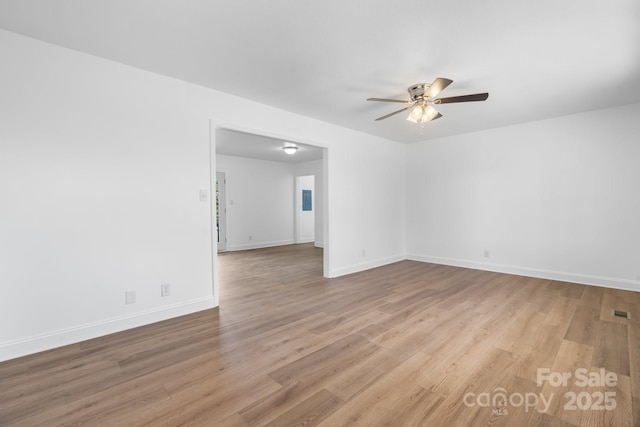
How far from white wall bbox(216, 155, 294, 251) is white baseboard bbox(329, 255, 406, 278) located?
397 centimetres

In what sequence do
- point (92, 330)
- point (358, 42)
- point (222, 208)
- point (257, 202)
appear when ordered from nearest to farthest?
Answer: 1. point (358, 42)
2. point (92, 330)
3. point (222, 208)
4. point (257, 202)

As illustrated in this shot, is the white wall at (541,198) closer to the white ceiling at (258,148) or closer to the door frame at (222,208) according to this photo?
the white ceiling at (258,148)

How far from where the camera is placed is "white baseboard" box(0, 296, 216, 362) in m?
2.26

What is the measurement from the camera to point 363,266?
525cm

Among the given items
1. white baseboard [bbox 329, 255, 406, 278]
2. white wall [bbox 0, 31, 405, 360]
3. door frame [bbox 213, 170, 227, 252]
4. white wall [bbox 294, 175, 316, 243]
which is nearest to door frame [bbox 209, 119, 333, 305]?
white wall [bbox 0, 31, 405, 360]

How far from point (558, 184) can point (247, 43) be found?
16.2 ft

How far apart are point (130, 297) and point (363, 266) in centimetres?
365

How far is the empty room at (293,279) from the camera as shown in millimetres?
1853

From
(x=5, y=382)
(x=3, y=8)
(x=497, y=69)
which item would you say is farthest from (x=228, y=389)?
(x=497, y=69)

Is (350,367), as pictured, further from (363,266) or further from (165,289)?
(363,266)

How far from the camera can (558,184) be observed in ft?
14.5

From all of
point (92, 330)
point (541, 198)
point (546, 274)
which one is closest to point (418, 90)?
point (541, 198)

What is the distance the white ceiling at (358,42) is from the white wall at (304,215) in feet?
18.8

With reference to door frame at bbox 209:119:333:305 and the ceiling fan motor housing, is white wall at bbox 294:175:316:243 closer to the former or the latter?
door frame at bbox 209:119:333:305
